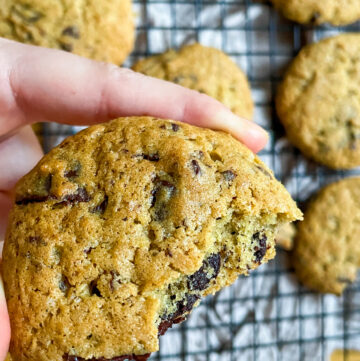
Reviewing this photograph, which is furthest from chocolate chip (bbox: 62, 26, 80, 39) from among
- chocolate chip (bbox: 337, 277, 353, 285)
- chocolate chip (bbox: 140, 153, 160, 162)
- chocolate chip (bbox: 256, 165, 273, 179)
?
chocolate chip (bbox: 337, 277, 353, 285)

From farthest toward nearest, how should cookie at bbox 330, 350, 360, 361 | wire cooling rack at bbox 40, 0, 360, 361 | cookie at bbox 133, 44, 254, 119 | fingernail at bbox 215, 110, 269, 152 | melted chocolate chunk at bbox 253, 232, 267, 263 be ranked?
cookie at bbox 330, 350, 360, 361, wire cooling rack at bbox 40, 0, 360, 361, cookie at bbox 133, 44, 254, 119, fingernail at bbox 215, 110, 269, 152, melted chocolate chunk at bbox 253, 232, 267, 263

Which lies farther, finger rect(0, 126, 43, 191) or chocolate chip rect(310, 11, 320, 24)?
chocolate chip rect(310, 11, 320, 24)

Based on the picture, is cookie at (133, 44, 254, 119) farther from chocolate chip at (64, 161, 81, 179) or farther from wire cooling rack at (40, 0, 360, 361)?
chocolate chip at (64, 161, 81, 179)

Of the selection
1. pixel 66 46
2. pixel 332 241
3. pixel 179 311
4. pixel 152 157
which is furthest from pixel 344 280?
pixel 66 46

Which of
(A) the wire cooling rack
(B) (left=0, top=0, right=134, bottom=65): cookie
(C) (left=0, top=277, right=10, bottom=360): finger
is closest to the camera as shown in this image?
(C) (left=0, top=277, right=10, bottom=360): finger

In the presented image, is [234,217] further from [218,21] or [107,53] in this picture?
[218,21]

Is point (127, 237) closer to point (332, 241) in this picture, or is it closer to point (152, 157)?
point (152, 157)

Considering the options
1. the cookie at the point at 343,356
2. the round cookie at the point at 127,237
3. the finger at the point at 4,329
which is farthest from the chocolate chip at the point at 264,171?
the cookie at the point at 343,356
